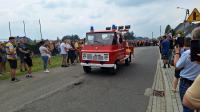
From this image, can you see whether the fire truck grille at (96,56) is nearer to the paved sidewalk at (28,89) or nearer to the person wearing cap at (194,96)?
the paved sidewalk at (28,89)

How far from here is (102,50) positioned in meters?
16.9

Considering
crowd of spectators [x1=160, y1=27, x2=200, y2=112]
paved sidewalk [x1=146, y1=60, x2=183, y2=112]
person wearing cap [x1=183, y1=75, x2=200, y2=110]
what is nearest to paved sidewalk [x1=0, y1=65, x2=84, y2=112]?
paved sidewalk [x1=146, y1=60, x2=183, y2=112]

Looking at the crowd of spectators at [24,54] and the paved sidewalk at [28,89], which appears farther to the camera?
the crowd of spectators at [24,54]

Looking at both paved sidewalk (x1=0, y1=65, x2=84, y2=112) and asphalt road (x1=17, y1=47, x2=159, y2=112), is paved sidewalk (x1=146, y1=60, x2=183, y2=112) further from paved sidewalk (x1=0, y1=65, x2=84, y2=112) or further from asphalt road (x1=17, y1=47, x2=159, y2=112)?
paved sidewalk (x1=0, y1=65, x2=84, y2=112)

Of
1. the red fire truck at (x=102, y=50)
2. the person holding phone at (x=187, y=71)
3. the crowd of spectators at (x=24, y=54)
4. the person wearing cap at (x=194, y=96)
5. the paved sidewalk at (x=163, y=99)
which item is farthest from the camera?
the red fire truck at (x=102, y=50)

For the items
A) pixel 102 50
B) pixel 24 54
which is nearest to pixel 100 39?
pixel 102 50

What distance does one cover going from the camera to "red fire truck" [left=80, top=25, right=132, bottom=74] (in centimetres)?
1675

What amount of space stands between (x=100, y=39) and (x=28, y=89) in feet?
20.4

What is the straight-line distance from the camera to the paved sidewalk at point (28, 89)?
9.92m

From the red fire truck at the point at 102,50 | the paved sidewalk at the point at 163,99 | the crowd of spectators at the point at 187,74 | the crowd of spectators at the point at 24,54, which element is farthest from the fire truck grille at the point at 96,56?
the crowd of spectators at the point at 187,74

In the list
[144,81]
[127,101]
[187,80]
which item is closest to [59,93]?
[127,101]

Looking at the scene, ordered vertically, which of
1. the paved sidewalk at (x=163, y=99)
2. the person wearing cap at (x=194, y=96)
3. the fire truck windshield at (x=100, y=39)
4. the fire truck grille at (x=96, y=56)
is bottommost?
the paved sidewalk at (x=163, y=99)

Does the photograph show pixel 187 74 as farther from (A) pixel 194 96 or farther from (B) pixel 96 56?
(B) pixel 96 56

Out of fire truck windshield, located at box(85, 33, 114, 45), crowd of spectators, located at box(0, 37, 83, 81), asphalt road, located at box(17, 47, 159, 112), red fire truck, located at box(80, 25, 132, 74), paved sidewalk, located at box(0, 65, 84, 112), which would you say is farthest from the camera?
fire truck windshield, located at box(85, 33, 114, 45)
